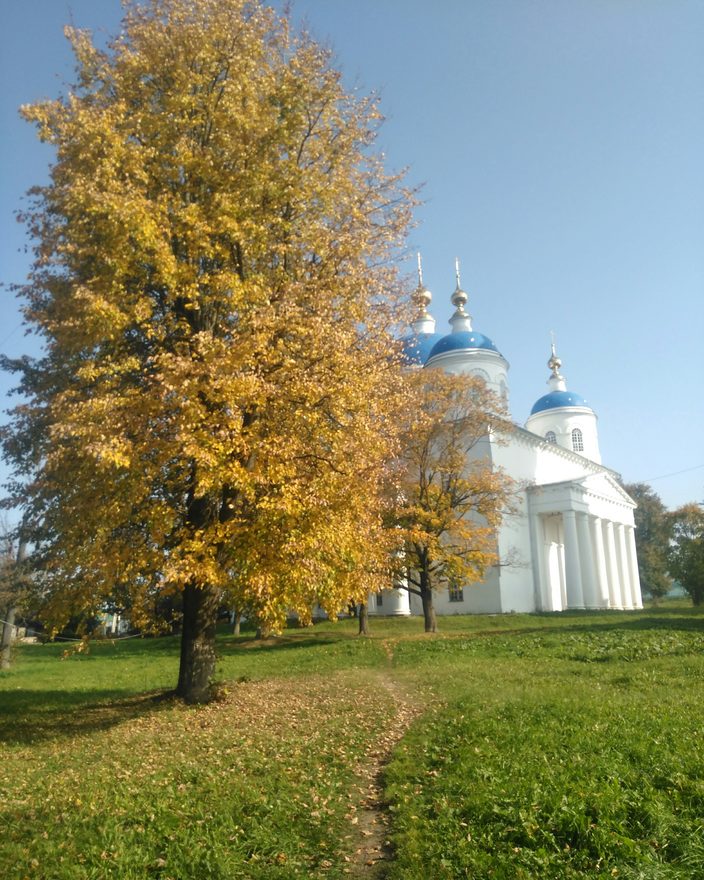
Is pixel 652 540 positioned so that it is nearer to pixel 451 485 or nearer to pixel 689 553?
pixel 689 553

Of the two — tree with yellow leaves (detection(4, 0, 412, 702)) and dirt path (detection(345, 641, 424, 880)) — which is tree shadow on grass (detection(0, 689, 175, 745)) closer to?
tree with yellow leaves (detection(4, 0, 412, 702))

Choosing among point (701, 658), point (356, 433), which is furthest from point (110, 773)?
point (701, 658)

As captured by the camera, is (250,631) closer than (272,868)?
No

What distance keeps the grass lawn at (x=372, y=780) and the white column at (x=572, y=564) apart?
1018 inches

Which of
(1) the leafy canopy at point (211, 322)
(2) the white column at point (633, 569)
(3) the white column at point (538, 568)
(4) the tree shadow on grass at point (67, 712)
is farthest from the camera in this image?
(2) the white column at point (633, 569)

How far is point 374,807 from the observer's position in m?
6.25

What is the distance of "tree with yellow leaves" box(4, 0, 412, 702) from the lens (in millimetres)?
9312

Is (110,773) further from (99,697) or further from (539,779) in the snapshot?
(99,697)

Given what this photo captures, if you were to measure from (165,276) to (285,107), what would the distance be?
4015mm

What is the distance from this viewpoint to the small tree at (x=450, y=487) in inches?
1032

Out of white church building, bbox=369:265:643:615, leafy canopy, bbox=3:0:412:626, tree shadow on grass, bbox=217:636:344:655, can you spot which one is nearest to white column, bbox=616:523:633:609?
white church building, bbox=369:265:643:615

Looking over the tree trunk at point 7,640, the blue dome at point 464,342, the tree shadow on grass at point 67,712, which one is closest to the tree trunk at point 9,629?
the tree trunk at point 7,640

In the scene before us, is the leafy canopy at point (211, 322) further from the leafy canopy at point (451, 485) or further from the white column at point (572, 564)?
the white column at point (572, 564)

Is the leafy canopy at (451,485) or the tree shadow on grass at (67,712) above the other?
the leafy canopy at (451,485)
